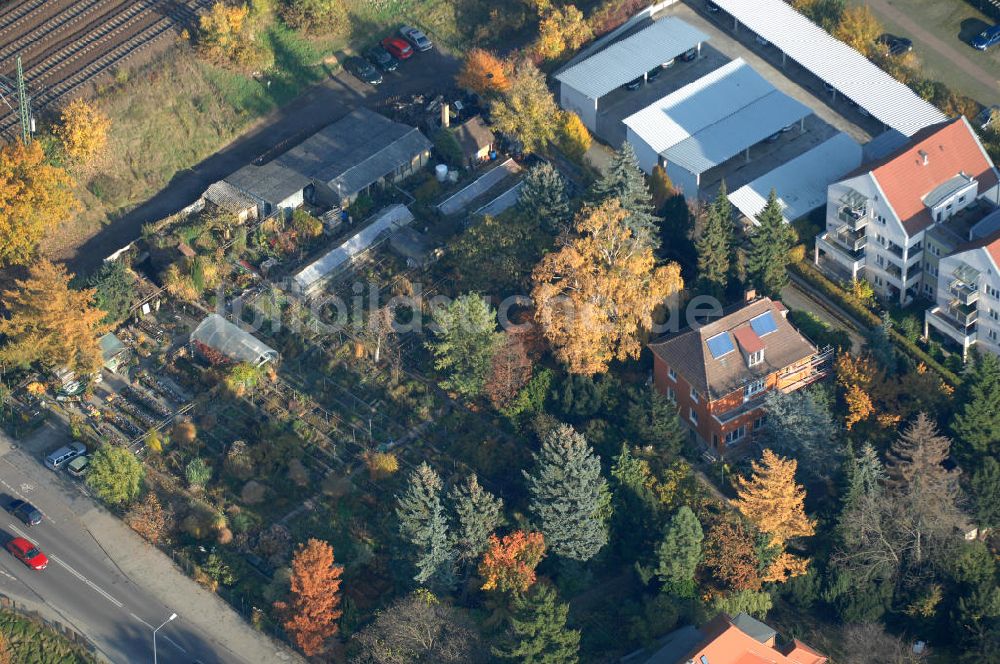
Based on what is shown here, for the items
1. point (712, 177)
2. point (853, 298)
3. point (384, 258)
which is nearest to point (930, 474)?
point (853, 298)

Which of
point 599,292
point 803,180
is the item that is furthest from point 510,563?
point 803,180

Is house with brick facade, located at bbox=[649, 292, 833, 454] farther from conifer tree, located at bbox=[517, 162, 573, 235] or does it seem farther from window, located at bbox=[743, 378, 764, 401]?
conifer tree, located at bbox=[517, 162, 573, 235]

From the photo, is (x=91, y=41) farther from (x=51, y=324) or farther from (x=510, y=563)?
(x=510, y=563)

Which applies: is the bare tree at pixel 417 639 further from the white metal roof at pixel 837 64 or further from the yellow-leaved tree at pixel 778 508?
the white metal roof at pixel 837 64

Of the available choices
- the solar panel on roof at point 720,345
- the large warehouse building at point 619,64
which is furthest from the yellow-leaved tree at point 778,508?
the large warehouse building at point 619,64

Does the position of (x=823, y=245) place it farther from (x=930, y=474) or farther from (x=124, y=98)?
(x=124, y=98)
